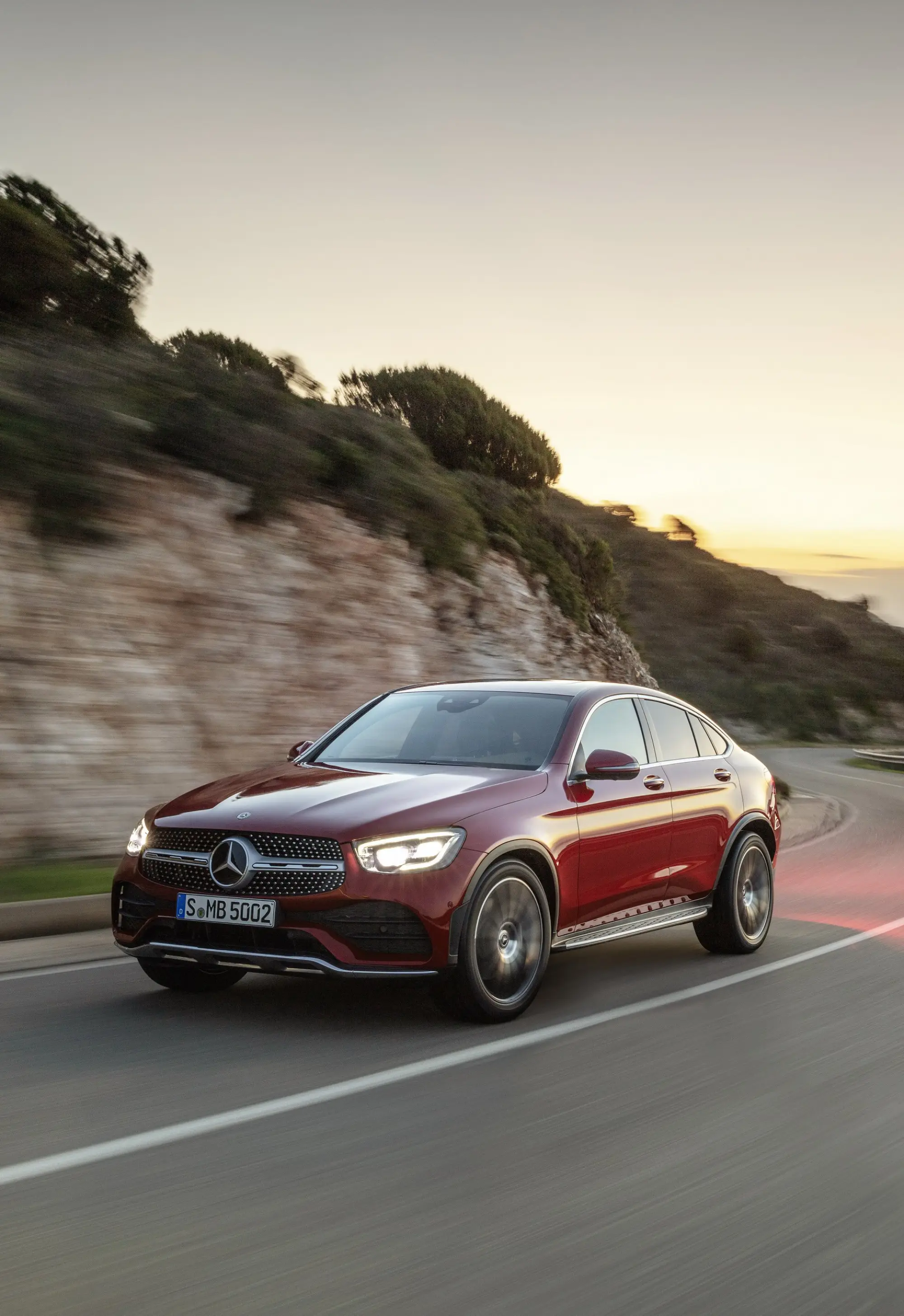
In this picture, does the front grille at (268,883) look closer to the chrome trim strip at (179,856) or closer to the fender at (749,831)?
the chrome trim strip at (179,856)

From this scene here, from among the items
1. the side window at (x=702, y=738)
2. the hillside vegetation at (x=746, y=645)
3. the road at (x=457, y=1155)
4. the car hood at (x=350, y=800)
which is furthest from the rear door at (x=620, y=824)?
the hillside vegetation at (x=746, y=645)

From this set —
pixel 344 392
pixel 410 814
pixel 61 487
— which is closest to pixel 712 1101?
pixel 410 814

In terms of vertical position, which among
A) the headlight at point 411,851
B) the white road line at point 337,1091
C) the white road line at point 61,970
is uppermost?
the headlight at point 411,851

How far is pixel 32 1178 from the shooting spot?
14.3ft

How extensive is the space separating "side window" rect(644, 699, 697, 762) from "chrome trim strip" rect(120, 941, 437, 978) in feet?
8.93

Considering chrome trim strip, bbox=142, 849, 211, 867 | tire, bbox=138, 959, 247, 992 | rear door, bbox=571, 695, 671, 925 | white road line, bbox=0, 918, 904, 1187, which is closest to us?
white road line, bbox=0, 918, 904, 1187

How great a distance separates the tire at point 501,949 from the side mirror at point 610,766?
0.68 metres

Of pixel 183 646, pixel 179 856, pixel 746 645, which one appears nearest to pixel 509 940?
pixel 179 856

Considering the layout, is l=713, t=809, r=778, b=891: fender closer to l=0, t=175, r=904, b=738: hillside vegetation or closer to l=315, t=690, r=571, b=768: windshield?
l=315, t=690, r=571, b=768: windshield

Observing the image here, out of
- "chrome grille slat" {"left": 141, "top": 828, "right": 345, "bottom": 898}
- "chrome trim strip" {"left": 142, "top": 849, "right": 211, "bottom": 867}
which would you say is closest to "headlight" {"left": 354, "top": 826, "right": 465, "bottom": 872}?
"chrome grille slat" {"left": 141, "top": 828, "right": 345, "bottom": 898}

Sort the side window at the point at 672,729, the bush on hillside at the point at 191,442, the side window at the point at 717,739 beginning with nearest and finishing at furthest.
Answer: the side window at the point at 672,729 → the side window at the point at 717,739 → the bush on hillside at the point at 191,442

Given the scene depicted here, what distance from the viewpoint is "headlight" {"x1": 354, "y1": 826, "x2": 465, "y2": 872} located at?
6273mm

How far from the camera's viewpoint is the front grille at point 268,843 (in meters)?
6.28

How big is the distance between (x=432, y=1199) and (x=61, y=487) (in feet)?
36.8
